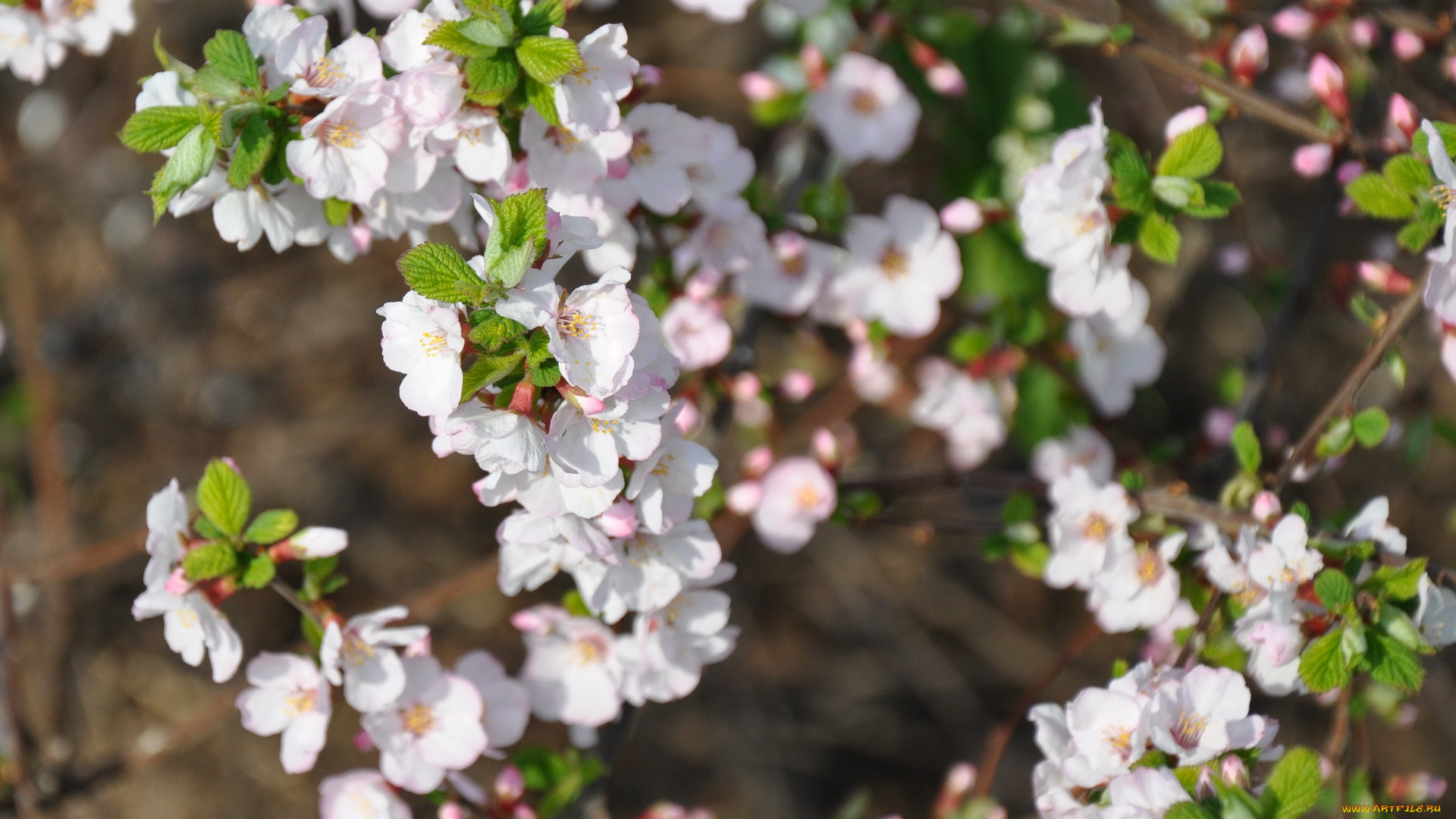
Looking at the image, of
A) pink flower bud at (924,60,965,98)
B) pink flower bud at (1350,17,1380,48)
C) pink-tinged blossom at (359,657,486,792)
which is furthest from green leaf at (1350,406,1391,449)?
pink-tinged blossom at (359,657,486,792)

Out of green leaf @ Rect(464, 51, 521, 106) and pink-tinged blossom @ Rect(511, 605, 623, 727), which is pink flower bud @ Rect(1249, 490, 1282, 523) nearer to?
pink-tinged blossom @ Rect(511, 605, 623, 727)

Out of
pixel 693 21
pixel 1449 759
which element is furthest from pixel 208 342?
pixel 1449 759

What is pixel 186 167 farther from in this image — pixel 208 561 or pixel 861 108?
pixel 861 108

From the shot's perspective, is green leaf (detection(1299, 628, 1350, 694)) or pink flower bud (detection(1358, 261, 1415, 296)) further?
pink flower bud (detection(1358, 261, 1415, 296))

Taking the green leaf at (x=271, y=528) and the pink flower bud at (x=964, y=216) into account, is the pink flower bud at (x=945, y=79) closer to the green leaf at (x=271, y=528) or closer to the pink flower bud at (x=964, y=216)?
the pink flower bud at (x=964, y=216)

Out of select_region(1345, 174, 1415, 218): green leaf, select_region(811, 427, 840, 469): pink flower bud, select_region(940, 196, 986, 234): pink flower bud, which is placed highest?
select_region(1345, 174, 1415, 218): green leaf

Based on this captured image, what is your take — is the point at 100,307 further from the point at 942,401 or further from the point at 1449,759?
the point at 1449,759

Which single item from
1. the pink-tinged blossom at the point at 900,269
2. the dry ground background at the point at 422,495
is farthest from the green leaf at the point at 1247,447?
the dry ground background at the point at 422,495
